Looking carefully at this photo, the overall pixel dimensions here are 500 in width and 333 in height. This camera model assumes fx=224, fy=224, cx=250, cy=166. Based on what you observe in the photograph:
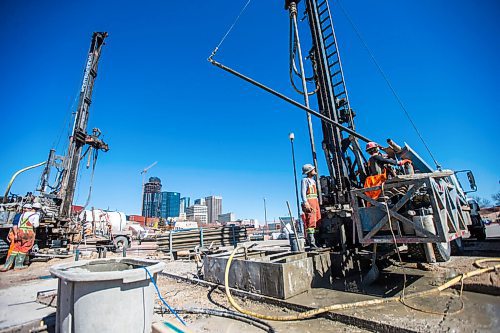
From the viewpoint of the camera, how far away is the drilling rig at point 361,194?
3.54 meters

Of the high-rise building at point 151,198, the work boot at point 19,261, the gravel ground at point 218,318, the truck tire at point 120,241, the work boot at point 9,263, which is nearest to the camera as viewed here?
the gravel ground at point 218,318

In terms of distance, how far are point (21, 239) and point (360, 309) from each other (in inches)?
449

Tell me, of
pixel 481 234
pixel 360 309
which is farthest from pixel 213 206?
pixel 360 309

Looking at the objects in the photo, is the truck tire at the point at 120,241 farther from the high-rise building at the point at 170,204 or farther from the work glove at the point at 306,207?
the high-rise building at the point at 170,204

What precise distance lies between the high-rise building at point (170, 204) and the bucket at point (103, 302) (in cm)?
11837

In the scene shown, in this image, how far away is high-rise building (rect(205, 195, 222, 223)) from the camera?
396 feet

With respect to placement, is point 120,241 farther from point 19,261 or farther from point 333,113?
point 333,113

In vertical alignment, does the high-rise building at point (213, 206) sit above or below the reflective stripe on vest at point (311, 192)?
above

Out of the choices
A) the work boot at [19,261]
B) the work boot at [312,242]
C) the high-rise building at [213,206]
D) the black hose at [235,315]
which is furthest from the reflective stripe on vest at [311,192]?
the high-rise building at [213,206]

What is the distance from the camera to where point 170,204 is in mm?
115812

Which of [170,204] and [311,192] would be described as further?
[170,204]

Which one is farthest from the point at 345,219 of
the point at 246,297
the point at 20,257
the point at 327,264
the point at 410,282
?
the point at 20,257

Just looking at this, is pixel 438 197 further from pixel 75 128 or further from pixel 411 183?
pixel 75 128

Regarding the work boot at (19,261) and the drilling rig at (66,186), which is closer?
the work boot at (19,261)
